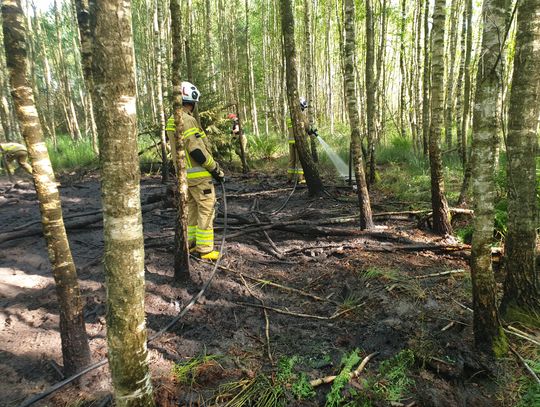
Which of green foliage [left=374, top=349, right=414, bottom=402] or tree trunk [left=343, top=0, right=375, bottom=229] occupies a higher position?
tree trunk [left=343, top=0, right=375, bottom=229]

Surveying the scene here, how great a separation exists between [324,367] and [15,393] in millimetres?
2316

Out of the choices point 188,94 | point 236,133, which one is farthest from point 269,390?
point 236,133

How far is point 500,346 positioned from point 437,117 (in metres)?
3.26

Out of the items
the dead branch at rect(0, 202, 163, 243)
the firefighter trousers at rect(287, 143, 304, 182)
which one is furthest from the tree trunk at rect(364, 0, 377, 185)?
the dead branch at rect(0, 202, 163, 243)

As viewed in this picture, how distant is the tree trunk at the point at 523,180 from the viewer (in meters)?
3.10

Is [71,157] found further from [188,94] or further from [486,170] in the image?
[486,170]

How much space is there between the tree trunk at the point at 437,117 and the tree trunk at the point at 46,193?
4.73 metres

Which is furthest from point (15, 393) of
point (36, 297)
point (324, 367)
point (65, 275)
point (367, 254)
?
point (367, 254)

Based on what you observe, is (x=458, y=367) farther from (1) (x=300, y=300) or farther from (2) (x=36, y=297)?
(2) (x=36, y=297)

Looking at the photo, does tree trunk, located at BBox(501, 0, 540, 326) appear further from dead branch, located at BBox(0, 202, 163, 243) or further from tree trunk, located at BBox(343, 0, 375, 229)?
dead branch, located at BBox(0, 202, 163, 243)

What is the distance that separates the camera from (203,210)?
4934mm

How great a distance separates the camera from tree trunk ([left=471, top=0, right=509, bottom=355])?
2619 millimetres

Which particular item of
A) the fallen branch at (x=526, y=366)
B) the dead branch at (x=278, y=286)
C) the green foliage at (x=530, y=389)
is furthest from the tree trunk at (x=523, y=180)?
the dead branch at (x=278, y=286)

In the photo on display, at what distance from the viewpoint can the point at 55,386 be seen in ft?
8.53
